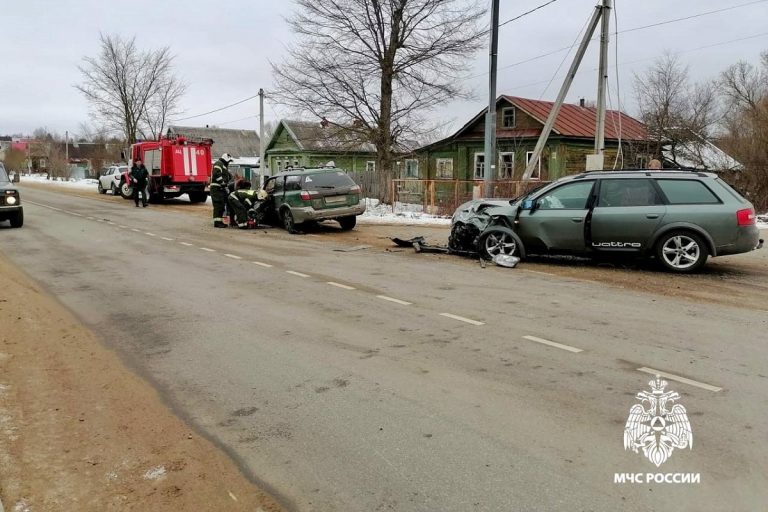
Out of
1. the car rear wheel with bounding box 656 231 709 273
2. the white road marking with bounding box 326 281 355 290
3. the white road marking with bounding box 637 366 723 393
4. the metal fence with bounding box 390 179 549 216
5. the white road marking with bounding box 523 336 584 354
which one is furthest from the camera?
the metal fence with bounding box 390 179 549 216

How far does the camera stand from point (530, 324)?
631cm

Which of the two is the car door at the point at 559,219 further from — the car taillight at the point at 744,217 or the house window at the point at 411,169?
the house window at the point at 411,169

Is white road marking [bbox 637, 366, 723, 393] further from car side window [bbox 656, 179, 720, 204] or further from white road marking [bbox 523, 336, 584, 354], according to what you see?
car side window [bbox 656, 179, 720, 204]

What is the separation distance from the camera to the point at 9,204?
15.7 metres

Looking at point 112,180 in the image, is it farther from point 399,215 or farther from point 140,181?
point 399,215

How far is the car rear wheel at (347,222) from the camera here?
16.3 m

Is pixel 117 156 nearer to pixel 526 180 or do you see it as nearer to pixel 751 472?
pixel 526 180

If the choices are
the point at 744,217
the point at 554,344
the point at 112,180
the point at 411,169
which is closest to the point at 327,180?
the point at 744,217

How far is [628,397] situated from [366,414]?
1828 mm

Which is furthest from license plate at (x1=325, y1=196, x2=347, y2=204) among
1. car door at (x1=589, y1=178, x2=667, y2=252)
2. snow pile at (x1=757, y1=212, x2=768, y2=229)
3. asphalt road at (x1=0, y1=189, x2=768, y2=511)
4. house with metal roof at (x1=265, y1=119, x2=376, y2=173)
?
house with metal roof at (x1=265, y1=119, x2=376, y2=173)

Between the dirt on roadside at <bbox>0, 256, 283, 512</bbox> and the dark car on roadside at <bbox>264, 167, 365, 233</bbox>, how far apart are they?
9703mm

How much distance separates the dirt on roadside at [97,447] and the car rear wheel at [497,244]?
6565 millimetres

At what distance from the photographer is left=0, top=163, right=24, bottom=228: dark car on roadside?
15.6m

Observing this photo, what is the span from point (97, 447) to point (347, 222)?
1288cm
